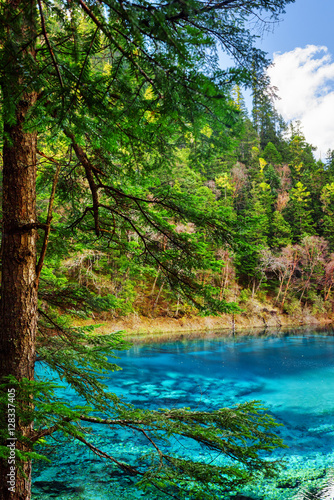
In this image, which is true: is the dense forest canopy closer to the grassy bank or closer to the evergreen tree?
the evergreen tree

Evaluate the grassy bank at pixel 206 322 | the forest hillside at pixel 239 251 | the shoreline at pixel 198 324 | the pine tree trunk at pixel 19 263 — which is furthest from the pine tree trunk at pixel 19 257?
the grassy bank at pixel 206 322

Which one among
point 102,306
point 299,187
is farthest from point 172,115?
point 299,187

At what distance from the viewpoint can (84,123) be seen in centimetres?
182

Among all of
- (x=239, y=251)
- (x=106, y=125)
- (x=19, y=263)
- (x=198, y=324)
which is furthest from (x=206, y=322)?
(x=106, y=125)

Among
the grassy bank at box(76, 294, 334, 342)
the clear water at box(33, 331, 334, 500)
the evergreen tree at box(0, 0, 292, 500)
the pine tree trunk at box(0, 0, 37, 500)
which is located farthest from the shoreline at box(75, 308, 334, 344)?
the pine tree trunk at box(0, 0, 37, 500)

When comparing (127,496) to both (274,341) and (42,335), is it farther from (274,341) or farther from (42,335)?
(274,341)

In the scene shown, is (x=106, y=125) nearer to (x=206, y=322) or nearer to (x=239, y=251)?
(x=239, y=251)

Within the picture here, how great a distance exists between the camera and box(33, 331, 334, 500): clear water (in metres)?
4.76

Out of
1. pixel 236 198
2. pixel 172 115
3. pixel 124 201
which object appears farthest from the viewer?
pixel 236 198

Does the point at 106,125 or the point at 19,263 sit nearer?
the point at 106,125

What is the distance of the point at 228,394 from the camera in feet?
32.0

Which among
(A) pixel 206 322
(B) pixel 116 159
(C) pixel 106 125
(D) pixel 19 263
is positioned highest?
(B) pixel 116 159

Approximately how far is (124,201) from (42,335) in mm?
1978

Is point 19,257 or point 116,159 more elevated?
point 116,159
